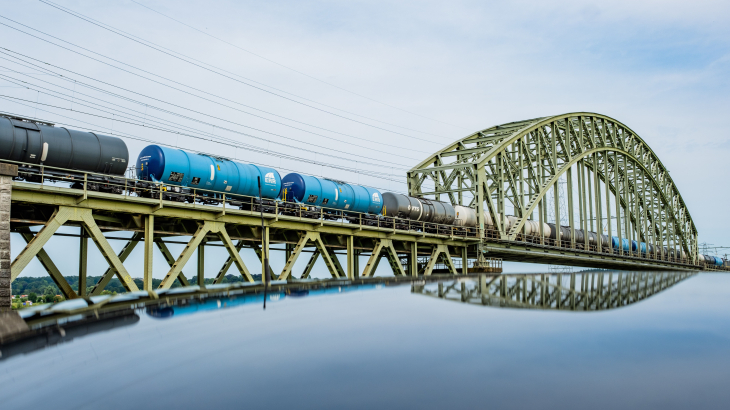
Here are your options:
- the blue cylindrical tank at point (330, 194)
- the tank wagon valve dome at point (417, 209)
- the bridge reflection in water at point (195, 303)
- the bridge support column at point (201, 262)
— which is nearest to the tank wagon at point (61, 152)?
the bridge support column at point (201, 262)

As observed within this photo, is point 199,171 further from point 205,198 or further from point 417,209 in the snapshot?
point 417,209

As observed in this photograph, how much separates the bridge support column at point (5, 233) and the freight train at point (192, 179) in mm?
3119

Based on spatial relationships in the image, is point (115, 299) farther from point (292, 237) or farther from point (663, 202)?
point (663, 202)

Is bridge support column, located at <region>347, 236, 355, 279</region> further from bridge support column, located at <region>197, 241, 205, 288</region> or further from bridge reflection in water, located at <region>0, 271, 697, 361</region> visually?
bridge reflection in water, located at <region>0, 271, 697, 361</region>

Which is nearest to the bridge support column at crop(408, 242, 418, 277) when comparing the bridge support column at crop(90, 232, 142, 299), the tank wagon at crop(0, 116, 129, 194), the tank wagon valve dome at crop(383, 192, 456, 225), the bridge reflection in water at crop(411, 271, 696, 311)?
the tank wagon valve dome at crop(383, 192, 456, 225)

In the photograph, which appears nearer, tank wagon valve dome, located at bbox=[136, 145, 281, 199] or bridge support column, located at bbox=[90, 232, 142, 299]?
tank wagon valve dome, located at bbox=[136, 145, 281, 199]

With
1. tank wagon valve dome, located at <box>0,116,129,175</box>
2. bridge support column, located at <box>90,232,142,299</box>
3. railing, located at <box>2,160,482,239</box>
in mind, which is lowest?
bridge support column, located at <box>90,232,142,299</box>

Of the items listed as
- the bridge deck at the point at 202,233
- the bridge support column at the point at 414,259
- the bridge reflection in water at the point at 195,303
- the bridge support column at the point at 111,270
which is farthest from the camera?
the bridge support column at the point at 414,259

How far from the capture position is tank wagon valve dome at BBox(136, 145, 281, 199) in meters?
30.9

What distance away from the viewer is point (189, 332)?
392 cm

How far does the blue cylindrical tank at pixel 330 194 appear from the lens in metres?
38.8

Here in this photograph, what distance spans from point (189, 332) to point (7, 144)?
86.5 feet

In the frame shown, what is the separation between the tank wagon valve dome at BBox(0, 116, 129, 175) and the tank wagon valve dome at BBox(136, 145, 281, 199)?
1.82 m

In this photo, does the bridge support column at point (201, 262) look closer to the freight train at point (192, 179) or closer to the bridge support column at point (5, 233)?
the freight train at point (192, 179)
